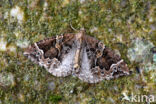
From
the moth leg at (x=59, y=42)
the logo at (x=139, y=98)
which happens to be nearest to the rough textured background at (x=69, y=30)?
the logo at (x=139, y=98)

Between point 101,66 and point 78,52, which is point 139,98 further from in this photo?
point 78,52

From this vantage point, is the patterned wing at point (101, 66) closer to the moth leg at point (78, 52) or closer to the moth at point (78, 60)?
the moth at point (78, 60)

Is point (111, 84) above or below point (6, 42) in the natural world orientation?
below

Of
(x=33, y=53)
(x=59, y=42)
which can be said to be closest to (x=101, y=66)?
(x=59, y=42)

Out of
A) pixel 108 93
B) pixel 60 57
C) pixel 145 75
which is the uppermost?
pixel 60 57

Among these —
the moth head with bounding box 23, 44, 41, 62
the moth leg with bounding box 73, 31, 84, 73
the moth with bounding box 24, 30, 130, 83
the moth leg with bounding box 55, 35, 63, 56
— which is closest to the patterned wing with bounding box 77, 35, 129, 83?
the moth with bounding box 24, 30, 130, 83

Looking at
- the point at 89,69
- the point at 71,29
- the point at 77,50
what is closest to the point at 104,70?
the point at 89,69

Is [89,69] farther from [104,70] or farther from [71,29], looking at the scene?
[71,29]

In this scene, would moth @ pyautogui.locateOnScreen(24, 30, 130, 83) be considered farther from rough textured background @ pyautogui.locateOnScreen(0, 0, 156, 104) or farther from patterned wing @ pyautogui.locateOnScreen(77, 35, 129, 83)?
rough textured background @ pyautogui.locateOnScreen(0, 0, 156, 104)
